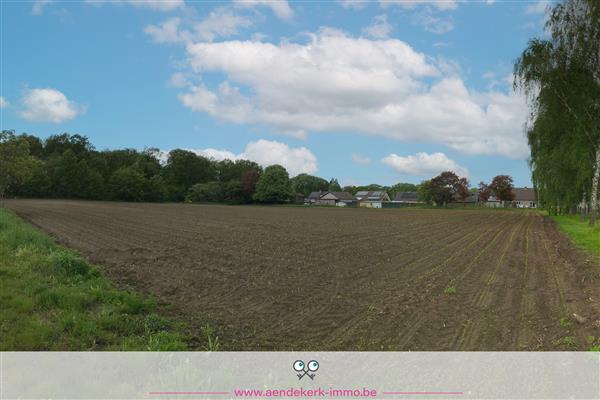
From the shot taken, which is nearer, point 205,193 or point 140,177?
point 140,177

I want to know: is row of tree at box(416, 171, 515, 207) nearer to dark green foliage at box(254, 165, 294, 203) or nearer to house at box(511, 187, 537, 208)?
house at box(511, 187, 537, 208)

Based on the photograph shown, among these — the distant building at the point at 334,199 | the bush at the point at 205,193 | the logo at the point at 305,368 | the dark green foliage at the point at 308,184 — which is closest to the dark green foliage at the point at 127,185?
the bush at the point at 205,193

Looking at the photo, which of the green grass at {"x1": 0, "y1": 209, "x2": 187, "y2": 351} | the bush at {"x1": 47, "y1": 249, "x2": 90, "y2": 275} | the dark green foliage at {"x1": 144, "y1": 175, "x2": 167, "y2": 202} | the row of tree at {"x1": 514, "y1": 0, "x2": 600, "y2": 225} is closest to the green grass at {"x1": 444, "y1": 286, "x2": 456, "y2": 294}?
the green grass at {"x1": 0, "y1": 209, "x2": 187, "y2": 351}

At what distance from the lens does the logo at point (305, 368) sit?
522cm

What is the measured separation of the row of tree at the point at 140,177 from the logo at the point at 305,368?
9731 cm

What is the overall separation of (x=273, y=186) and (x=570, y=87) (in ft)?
318

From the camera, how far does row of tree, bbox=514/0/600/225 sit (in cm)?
2781

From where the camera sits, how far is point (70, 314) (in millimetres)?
6762

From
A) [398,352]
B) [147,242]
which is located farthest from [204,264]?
[398,352]

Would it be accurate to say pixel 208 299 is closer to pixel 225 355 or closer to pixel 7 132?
pixel 225 355

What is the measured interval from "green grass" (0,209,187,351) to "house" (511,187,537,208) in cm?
15440

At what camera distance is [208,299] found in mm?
9445

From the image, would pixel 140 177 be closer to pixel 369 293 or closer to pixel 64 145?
pixel 64 145

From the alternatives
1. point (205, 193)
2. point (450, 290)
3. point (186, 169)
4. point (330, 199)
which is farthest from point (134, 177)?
point (450, 290)
